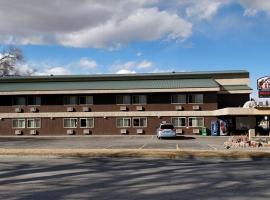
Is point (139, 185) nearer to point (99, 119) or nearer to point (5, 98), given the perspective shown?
point (99, 119)

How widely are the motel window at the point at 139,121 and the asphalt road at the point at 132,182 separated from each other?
36.9 m

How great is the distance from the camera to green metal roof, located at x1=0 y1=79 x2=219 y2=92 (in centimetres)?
5426

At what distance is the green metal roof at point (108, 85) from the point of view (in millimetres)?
54259

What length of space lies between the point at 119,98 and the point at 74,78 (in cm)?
741

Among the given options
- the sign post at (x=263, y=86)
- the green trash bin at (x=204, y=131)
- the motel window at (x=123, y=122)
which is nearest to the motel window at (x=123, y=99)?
the motel window at (x=123, y=122)

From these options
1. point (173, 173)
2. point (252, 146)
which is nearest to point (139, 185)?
point (173, 173)

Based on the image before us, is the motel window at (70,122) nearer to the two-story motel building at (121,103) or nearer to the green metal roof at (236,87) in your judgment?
the two-story motel building at (121,103)

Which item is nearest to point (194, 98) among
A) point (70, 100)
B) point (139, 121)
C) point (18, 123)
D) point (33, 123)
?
point (139, 121)

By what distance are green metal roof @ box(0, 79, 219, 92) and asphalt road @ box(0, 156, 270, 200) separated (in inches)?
1450

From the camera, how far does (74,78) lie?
5919cm

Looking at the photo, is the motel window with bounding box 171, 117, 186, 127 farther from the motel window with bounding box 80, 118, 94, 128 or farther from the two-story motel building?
the motel window with bounding box 80, 118, 94, 128

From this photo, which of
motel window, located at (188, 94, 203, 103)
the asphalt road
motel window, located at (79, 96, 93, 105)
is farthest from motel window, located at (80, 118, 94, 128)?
the asphalt road

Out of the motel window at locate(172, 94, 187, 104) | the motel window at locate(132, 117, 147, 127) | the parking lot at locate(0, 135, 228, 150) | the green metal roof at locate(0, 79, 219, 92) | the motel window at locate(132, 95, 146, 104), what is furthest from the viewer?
the motel window at locate(132, 95, 146, 104)

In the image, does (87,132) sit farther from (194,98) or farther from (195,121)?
(194,98)
